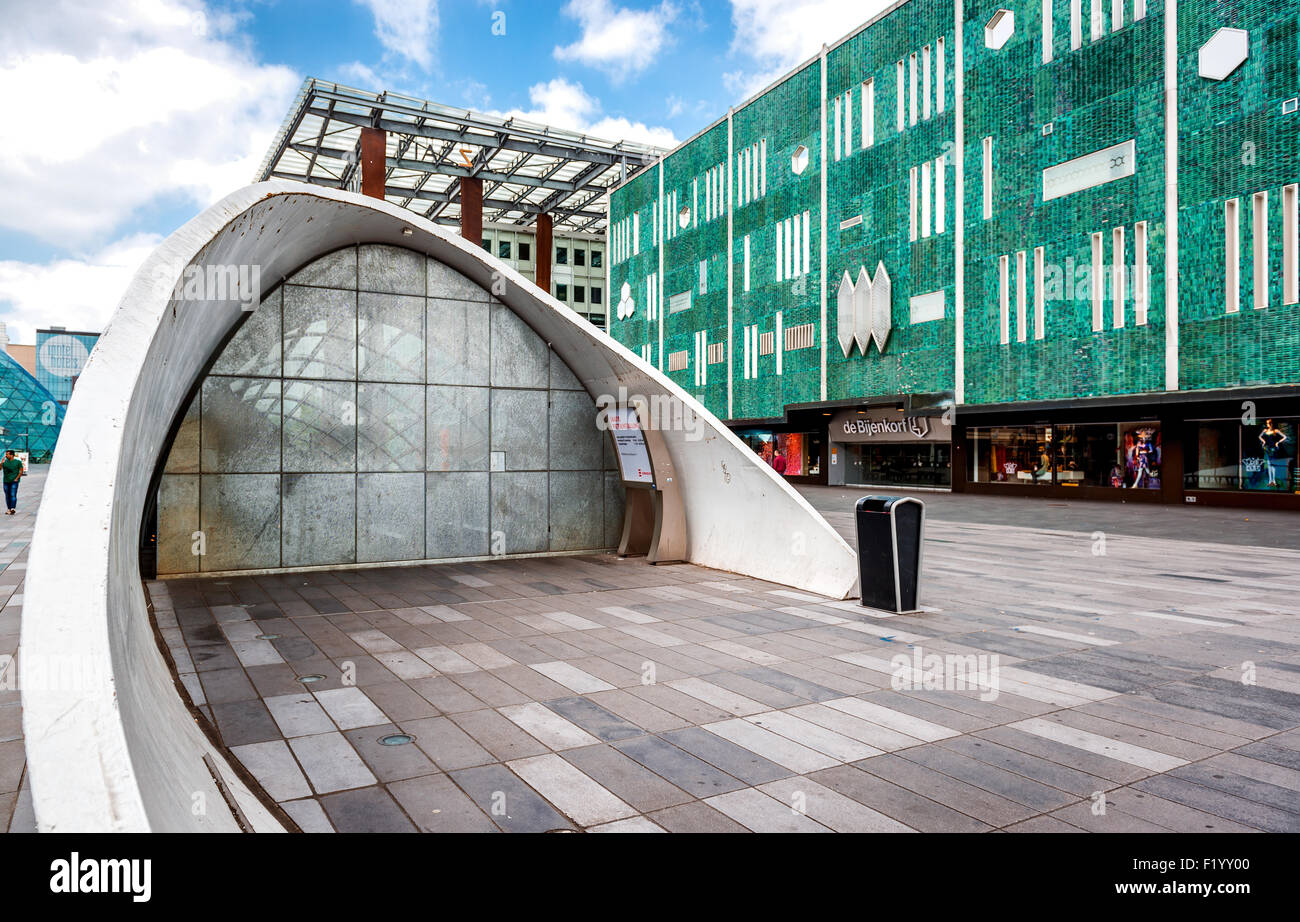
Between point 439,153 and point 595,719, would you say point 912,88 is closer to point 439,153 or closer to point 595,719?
point 439,153

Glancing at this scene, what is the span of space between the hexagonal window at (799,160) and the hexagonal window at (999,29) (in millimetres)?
8667

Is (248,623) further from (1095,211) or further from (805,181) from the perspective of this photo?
(805,181)

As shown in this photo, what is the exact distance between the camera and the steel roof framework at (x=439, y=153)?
3066 centimetres

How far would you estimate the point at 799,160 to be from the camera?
34781 mm

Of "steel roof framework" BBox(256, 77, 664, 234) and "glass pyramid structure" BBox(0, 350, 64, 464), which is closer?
"steel roof framework" BBox(256, 77, 664, 234)

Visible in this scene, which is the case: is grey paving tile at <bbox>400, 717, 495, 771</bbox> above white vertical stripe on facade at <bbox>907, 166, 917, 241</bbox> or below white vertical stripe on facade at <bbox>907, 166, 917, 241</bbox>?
below

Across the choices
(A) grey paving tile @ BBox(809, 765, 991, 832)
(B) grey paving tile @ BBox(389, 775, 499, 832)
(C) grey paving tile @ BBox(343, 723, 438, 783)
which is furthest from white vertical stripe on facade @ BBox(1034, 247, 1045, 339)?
(B) grey paving tile @ BBox(389, 775, 499, 832)

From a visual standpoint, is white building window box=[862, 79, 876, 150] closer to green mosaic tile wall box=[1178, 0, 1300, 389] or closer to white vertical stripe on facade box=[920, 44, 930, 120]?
white vertical stripe on facade box=[920, 44, 930, 120]

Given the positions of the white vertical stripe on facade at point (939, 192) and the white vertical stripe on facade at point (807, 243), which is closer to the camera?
the white vertical stripe on facade at point (939, 192)

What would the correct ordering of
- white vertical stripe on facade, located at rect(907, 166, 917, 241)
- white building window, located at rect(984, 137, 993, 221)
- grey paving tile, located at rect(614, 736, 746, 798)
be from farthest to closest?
1. white vertical stripe on facade, located at rect(907, 166, 917, 241)
2. white building window, located at rect(984, 137, 993, 221)
3. grey paving tile, located at rect(614, 736, 746, 798)

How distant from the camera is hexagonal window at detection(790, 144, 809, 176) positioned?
34469 millimetres

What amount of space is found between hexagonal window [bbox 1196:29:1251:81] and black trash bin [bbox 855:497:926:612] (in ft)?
66.2

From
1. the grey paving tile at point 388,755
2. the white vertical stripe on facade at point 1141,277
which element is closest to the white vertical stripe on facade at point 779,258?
the white vertical stripe on facade at point 1141,277

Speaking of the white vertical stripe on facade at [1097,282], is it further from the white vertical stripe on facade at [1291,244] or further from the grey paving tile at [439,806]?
the grey paving tile at [439,806]
